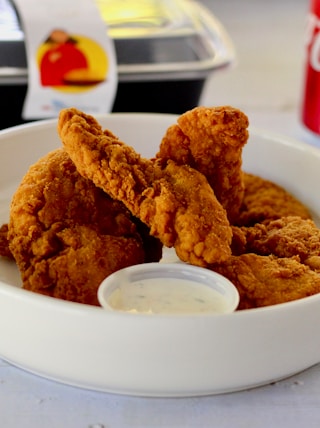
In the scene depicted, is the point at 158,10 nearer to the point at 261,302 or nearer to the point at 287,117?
the point at 287,117

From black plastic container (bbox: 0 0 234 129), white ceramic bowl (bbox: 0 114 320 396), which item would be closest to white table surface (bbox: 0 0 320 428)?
white ceramic bowl (bbox: 0 114 320 396)

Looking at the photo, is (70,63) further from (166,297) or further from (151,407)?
(151,407)

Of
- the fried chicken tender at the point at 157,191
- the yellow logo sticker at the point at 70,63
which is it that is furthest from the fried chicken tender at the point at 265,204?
the yellow logo sticker at the point at 70,63

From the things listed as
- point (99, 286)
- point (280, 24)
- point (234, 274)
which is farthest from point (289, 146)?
point (280, 24)

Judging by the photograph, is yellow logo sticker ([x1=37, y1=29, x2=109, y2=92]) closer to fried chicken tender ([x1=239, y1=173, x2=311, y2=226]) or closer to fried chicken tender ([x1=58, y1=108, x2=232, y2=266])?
fried chicken tender ([x1=239, y1=173, x2=311, y2=226])

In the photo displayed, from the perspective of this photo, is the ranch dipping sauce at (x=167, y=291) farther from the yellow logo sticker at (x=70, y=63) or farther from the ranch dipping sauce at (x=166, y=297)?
the yellow logo sticker at (x=70, y=63)

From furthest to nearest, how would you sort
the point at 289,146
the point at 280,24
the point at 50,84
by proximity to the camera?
the point at 280,24, the point at 50,84, the point at 289,146
